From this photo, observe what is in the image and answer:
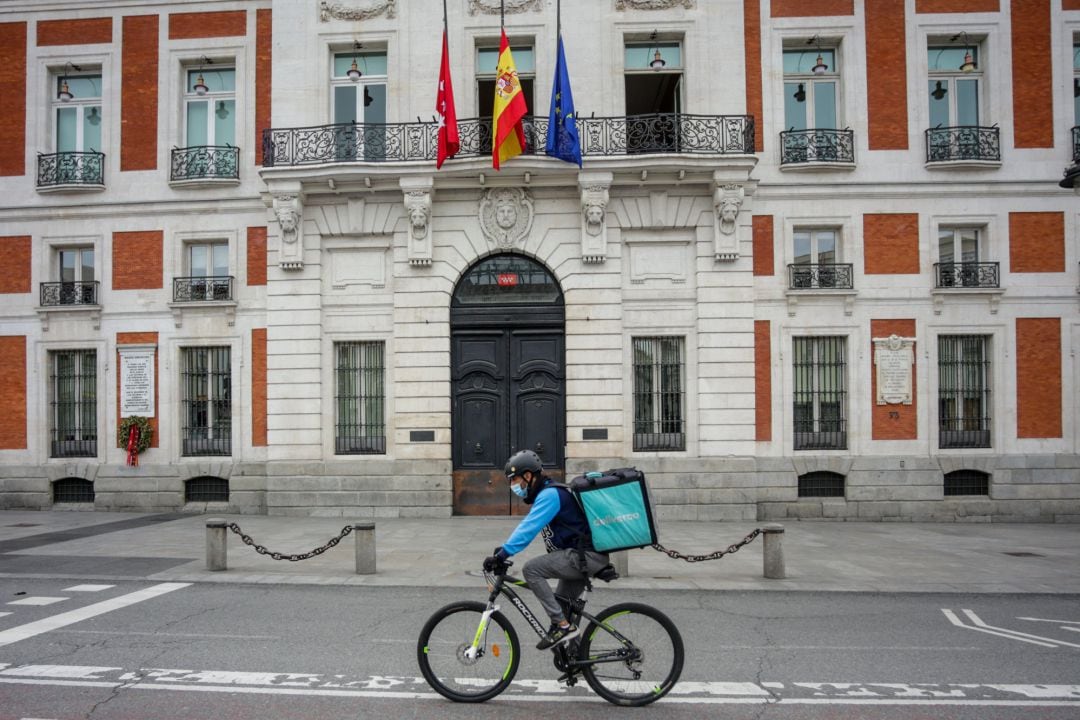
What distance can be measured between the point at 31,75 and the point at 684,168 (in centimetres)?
1606

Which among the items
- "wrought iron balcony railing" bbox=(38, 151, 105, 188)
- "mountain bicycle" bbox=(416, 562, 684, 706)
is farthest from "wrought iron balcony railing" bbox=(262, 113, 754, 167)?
"mountain bicycle" bbox=(416, 562, 684, 706)

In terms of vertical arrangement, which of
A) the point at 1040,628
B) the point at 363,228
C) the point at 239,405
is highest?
the point at 363,228

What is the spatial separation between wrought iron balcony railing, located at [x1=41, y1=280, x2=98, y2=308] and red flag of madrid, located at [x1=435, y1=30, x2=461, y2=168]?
30.8 ft

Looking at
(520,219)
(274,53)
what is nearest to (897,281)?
(520,219)

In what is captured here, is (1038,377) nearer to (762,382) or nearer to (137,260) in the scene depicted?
(762,382)

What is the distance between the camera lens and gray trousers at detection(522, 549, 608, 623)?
18.1 ft

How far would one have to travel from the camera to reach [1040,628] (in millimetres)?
8039

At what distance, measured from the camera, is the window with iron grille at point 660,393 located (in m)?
16.5

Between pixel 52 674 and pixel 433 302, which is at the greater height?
pixel 433 302

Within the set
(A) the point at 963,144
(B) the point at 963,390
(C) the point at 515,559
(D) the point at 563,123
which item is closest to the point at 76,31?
(D) the point at 563,123

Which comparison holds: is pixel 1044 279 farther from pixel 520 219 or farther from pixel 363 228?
pixel 363 228

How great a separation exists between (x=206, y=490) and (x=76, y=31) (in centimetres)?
1170

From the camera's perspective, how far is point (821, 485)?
1652cm

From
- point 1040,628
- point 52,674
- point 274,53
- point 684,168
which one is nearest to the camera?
point 52,674
